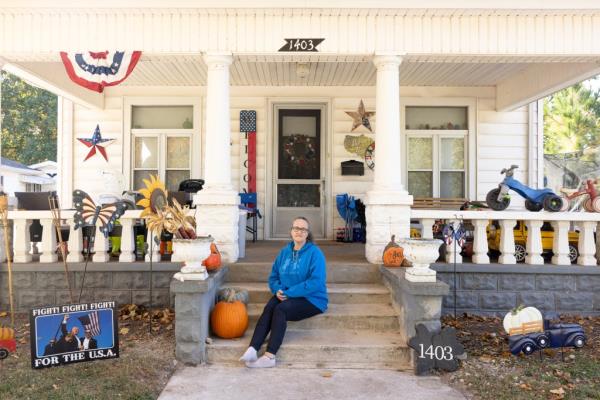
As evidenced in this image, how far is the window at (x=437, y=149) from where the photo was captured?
331 inches

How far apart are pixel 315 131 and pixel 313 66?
55.4 inches

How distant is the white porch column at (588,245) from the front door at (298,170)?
401 cm

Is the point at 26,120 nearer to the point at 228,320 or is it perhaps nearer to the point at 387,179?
the point at 387,179

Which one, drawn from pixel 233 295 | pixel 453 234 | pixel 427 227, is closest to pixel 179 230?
pixel 233 295

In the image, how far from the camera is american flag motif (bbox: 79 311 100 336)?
401 cm

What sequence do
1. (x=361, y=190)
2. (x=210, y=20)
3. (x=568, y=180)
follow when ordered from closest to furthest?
(x=210, y=20), (x=361, y=190), (x=568, y=180)

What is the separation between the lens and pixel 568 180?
21469mm

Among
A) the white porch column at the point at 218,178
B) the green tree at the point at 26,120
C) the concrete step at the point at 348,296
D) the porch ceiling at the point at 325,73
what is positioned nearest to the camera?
the concrete step at the point at 348,296

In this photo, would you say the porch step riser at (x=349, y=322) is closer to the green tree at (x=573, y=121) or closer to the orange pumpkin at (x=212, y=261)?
the orange pumpkin at (x=212, y=261)

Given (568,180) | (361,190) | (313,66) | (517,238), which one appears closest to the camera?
(517,238)

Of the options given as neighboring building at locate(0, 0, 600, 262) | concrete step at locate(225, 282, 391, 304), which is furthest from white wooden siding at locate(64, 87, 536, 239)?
concrete step at locate(225, 282, 391, 304)

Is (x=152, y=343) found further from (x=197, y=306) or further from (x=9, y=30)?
(x=9, y=30)

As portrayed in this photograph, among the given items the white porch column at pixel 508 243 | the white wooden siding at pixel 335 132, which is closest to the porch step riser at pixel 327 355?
the white porch column at pixel 508 243

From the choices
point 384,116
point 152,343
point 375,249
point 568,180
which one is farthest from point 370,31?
point 568,180
